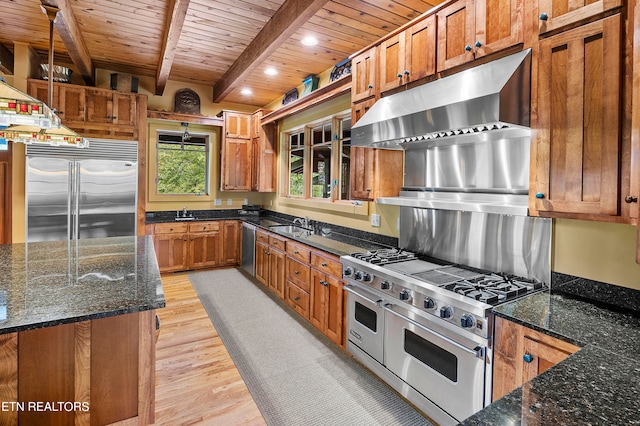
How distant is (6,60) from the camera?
13.7 ft

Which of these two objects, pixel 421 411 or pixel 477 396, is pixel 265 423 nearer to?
pixel 421 411

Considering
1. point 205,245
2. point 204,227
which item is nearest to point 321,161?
point 204,227

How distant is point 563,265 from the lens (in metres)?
1.95

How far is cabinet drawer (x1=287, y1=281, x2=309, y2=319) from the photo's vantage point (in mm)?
3520

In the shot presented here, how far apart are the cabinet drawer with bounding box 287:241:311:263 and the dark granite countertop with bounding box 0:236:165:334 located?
1.43 meters

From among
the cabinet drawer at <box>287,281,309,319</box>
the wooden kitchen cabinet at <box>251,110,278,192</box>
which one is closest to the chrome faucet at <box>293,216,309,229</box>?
the cabinet drawer at <box>287,281,309,319</box>

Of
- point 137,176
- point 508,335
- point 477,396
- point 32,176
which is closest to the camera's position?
point 508,335

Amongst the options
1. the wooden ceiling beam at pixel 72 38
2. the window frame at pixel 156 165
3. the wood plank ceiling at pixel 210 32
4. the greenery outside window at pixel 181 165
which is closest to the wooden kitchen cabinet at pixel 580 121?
the wood plank ceiling at pixel 210 32

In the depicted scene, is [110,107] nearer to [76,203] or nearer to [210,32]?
[76,203]

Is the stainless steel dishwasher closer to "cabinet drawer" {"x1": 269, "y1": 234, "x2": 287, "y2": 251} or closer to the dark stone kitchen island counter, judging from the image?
"cabinet drawer" {"x1": 269, "y1": 234, "x2": 287, "y2": 251}

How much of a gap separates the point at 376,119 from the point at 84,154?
13.1 ft

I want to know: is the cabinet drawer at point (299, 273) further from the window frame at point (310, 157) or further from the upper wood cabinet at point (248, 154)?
the upper wood cabinet at point (248, 154)

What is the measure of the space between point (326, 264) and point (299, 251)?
597 millimetres

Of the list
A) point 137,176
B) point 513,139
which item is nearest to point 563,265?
point 513,139
